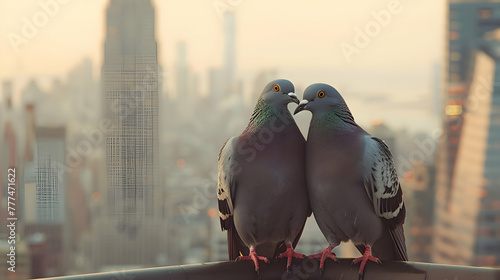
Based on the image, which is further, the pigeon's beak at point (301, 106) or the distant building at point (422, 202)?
the distant building at point (422, 202)

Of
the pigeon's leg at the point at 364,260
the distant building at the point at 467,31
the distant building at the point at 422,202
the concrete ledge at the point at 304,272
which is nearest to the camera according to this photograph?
the concrete ledge at the point at 304,272

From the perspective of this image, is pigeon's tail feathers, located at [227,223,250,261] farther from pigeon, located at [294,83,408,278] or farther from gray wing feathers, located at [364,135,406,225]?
gray wing feathers, located at [364,135,406,225]

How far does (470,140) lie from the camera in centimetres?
1064

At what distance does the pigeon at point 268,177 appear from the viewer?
160 centimetres

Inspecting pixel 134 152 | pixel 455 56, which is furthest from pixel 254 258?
pixel 455 56

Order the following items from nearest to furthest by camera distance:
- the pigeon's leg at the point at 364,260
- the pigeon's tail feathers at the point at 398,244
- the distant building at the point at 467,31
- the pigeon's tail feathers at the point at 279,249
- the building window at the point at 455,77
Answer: the pigeon's leg at the point at 364,260
the pigeon's tail feathers at the point at 398,244
the pigeon's tail feathers at the point at 279,249
the building window at the point at 455,77
the distant building at the point at 467,31

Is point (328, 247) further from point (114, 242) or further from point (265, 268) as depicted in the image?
point (114, 242)

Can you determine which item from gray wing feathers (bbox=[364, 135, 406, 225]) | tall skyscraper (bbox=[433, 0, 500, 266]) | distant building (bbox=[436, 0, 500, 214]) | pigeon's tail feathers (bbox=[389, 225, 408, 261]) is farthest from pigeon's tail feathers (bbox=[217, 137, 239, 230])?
distant building (bbox=[436, 0, 500, 214])

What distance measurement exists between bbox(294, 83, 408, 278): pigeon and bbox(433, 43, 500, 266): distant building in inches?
235

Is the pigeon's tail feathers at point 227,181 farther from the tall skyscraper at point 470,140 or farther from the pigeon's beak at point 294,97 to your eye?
the tall skyscraper at point 470,140

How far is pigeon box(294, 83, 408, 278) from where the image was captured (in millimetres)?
1560

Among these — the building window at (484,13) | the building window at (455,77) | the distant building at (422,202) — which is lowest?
the distant building at (422,202)

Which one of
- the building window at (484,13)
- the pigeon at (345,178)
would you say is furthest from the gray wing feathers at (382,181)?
the building window at (484,13)

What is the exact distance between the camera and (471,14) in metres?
8.36
